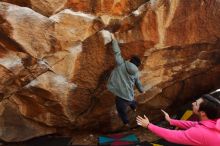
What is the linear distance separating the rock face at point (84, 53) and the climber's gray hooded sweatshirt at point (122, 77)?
30cm

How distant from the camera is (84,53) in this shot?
726 centimetres

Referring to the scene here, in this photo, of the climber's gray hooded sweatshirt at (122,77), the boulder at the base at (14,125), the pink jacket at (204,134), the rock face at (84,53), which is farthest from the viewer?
the boulder at the base at (14,125)

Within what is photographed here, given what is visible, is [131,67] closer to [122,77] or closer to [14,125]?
[122,77]

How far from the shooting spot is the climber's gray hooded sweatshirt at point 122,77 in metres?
6.98

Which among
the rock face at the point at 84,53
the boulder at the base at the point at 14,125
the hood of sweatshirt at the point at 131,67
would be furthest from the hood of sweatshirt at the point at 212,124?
the boulder at the base at the point at 14,125

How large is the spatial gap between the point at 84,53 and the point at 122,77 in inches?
33.3

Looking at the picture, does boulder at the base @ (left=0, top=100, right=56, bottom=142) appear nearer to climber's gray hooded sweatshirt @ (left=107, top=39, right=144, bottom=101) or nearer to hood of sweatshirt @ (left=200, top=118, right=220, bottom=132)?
climber's gray hooded sweatshirt @ (left=107, top=39, right=144, bottom=101)

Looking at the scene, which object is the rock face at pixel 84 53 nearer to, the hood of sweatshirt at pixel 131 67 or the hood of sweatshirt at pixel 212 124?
the hood of sweatshirt at pixel 131 67

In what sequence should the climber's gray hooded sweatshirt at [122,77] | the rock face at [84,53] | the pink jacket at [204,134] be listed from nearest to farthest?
the pink jacket at [204,134] → the rock face at [84,53] → the climber's gray hooded sweatshirt at [122,77]

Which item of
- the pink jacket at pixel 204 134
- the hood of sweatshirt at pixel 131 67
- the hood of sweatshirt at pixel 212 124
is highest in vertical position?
the hood of sweatshirt at pixel 131 67

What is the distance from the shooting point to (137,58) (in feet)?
23.1

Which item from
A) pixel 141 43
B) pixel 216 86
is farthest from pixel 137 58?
pixel 216 86

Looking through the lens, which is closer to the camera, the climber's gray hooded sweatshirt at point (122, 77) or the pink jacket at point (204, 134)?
the pink jacket at point (204, 134)

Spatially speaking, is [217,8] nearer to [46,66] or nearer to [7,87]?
[46,66]
